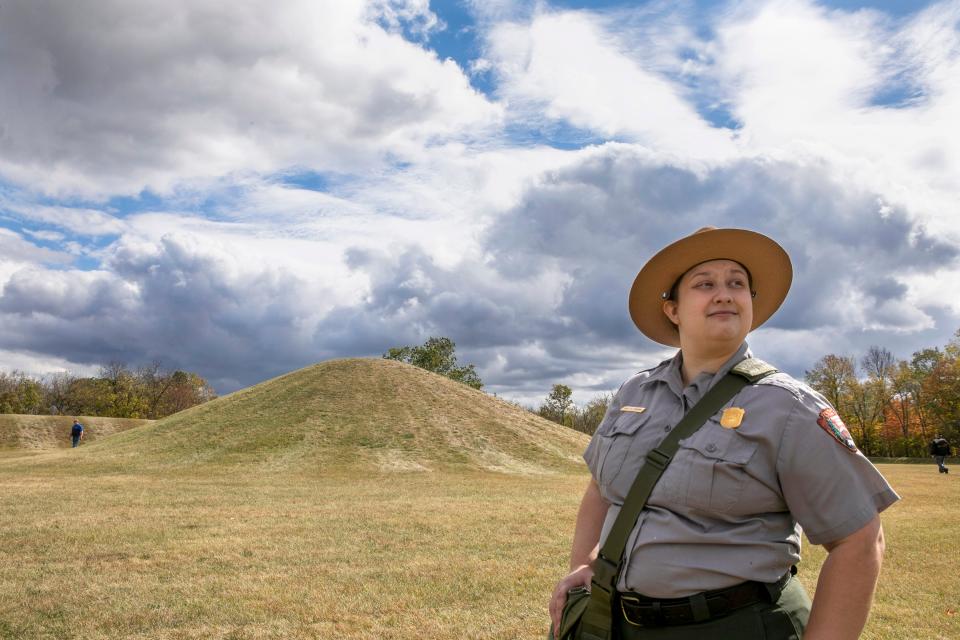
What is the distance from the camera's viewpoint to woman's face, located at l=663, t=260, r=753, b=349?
A: 8.92 feet

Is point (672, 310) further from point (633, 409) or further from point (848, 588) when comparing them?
point (848, 588)

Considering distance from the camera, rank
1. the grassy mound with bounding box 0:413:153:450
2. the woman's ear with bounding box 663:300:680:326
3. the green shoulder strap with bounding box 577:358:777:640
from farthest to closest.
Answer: the grassy mound with bounding box 0:413:153:450
the woman's ear with bounding box 663:300:680:326
the green shoulder strap with bounding box 577:358:777:640

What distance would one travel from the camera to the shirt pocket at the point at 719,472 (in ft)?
7.78

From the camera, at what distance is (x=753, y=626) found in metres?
2.35

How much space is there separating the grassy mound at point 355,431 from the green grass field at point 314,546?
0.35 m

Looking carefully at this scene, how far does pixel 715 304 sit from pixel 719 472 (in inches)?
27.1

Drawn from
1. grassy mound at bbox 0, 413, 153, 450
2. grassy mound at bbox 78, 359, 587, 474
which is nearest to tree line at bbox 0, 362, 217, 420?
grassy mound at bbox 0, 413, 153, 450

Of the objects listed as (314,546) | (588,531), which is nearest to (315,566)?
(314,546)

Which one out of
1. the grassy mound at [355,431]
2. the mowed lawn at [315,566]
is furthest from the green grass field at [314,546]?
the grassy mound at [355,431]

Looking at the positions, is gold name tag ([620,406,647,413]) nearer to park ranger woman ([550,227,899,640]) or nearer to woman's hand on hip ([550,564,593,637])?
park ranger woman ([550,227,899,640])

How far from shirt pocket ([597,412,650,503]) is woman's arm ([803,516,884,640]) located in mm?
705

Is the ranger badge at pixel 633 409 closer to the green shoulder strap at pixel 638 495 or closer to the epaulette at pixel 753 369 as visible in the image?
the green shoulder strap at pixel 638 495

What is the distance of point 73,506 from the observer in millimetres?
17844

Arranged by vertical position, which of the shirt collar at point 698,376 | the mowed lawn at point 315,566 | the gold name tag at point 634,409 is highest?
the shirt collar at point 698,376
